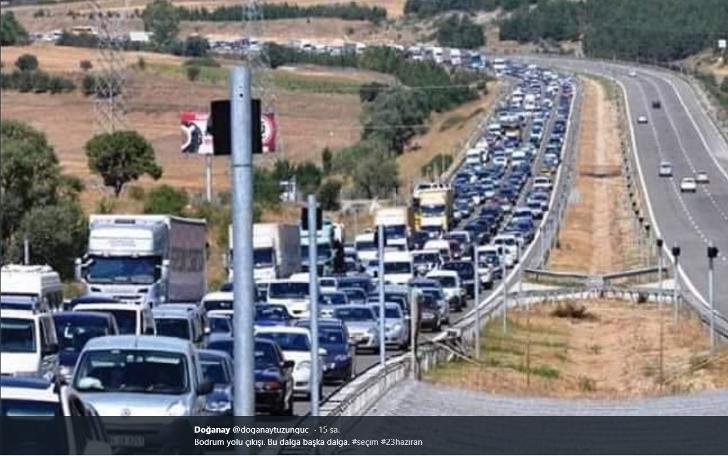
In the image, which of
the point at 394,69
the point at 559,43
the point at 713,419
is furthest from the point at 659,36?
the point at 713,419

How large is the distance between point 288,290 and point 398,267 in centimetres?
1620

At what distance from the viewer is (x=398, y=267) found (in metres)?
65.8

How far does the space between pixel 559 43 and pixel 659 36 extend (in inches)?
1990

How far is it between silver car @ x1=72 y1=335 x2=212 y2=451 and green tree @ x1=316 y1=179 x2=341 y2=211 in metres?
60.4

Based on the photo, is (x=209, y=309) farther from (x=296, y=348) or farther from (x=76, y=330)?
(x=76, y=330)

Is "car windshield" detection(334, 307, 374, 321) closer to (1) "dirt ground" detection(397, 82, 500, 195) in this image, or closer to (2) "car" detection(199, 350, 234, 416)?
(2) "car" detection(199, 350, 234, 416)

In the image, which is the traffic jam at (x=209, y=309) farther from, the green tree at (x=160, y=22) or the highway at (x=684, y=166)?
the green tree at (x=160, y=22)

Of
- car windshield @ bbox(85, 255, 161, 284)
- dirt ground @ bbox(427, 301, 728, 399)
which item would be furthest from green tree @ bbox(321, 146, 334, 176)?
car windshield @ bbox(85, 255, 161, 284)

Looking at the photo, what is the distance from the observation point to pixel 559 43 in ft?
582

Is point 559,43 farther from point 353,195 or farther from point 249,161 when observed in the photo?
point 249,161

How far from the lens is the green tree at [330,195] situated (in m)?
83.2

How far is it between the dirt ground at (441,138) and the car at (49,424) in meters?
87.4

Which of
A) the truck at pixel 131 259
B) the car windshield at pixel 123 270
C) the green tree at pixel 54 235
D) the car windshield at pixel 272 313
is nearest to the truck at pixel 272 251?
the green tree at pixel 54 235

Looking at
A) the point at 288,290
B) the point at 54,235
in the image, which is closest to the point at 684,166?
the point at 288,290
